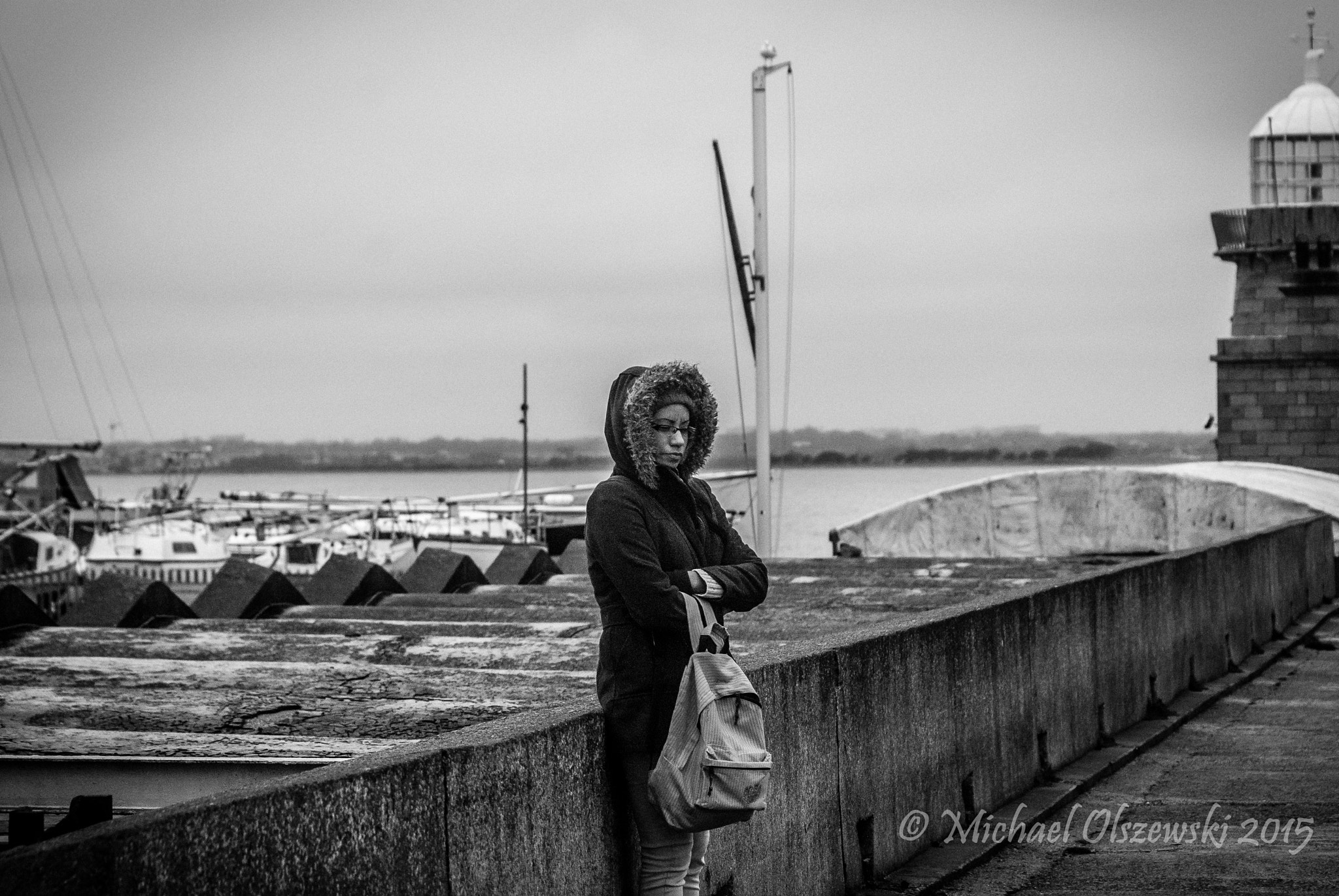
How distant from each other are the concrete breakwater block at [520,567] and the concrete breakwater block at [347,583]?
2.01 m

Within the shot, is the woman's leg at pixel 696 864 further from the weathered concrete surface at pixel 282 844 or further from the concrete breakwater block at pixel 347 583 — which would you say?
the concrete breakwater block at pixel 347 583

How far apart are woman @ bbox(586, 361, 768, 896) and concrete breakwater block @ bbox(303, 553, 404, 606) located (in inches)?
545

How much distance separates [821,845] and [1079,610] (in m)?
4.04

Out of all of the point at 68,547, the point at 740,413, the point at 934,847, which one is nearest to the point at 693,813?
the point at 934,847

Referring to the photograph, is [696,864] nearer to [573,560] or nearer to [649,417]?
[649,417]

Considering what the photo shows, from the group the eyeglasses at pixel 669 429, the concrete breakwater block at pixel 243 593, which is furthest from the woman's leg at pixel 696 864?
the concrete breakwater block at pixel 243 593

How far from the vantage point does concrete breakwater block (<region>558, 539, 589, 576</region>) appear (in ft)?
82.4

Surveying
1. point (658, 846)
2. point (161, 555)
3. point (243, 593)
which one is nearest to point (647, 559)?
point (658, 846)

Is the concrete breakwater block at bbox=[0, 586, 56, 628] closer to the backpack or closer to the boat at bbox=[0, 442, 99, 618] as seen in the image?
the backpack

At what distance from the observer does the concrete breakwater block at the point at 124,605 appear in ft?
52.4

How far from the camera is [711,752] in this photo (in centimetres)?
481

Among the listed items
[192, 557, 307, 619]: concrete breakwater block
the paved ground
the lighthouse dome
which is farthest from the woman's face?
the lighthouse dome

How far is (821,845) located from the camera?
270 inches

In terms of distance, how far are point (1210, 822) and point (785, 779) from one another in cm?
339
